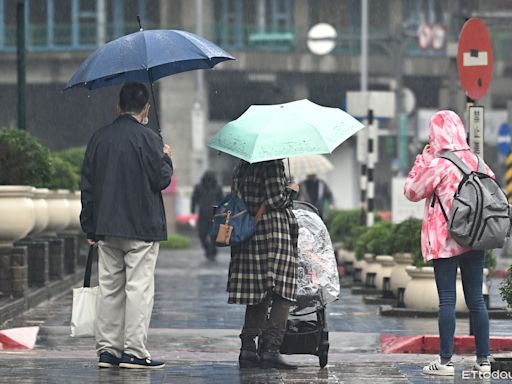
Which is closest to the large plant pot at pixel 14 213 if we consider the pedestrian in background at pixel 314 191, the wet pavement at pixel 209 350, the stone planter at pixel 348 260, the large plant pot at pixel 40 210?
the wet pavement at pixel 209 350

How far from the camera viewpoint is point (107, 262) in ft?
34.8

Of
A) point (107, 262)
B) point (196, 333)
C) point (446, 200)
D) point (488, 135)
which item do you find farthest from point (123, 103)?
point (488, 135)

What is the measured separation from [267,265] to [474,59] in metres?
3.35

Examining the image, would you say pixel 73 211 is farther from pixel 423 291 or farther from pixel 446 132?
pixel 446 132

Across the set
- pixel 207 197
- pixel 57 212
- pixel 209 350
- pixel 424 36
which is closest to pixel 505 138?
pixel 207 197

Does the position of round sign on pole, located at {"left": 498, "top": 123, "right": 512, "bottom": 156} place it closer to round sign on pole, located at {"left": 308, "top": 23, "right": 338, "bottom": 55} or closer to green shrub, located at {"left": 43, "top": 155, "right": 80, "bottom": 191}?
round sign on pole, located at {"left": 308, "top": 23, "right": 338, "bottom": 55}

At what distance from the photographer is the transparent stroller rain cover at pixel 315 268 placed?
1112 centimetres

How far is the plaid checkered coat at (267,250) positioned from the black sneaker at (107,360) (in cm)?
88

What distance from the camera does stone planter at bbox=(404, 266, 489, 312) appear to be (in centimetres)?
1631

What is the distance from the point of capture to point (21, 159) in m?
16.2

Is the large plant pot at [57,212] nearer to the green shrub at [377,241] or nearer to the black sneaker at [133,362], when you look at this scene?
the green shrub at [377,241]

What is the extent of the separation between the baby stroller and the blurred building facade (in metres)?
Answer: 41.2

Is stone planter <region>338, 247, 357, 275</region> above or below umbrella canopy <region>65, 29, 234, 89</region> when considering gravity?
below

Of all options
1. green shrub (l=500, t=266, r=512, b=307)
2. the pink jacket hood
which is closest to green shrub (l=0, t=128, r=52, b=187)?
the pink jacket hood
